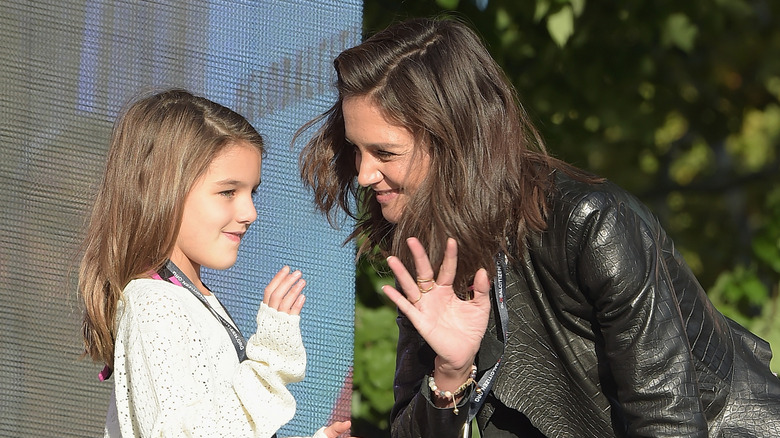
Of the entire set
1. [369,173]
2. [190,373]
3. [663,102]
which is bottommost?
[663,102]

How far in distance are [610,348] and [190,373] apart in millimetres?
809

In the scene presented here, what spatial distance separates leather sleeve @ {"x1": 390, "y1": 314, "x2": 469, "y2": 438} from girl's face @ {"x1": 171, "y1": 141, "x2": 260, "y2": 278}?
0.48 meters

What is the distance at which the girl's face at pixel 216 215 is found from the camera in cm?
235

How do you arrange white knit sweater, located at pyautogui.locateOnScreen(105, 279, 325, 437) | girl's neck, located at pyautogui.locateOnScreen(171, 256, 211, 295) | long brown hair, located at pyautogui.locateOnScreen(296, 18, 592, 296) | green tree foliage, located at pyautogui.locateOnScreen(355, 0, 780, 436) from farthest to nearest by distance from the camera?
green tree foliage, located at pyautogui.locateOnScreen(355, 0, 780, 436) < girl's neck, located at pyautogui.locateOnScreen(171, 256, 211, 295) < long brown hair, located at pyautogui.locateOnScreen(296, 18, 592, 296) < white knit sweater, located at pyautogui.locateOnScreen(105, 279, 325, 437)

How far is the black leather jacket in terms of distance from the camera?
2.15m

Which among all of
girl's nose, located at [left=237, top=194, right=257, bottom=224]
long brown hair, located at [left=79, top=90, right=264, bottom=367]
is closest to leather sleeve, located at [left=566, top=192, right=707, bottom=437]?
girl's nose, located at [left=237, top=194, right=257, bottom=224]

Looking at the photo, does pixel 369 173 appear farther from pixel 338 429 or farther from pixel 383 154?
pixel 338 429

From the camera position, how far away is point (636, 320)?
2.15 meters

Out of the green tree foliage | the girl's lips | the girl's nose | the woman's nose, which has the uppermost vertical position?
the woman's nose

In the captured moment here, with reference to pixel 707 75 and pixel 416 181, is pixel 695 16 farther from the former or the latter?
pixel 416 181

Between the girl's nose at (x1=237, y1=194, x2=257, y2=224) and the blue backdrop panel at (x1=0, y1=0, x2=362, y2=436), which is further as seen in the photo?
the blue backdrop panel at (x1=0, y1=0, x2=362, y2=436)

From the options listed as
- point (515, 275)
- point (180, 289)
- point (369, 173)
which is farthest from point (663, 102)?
point (180, 289)

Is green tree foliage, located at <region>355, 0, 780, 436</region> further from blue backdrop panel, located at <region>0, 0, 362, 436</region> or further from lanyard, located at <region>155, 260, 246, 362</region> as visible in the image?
lanyard, located at <region>155, 260, 246, 362</region>

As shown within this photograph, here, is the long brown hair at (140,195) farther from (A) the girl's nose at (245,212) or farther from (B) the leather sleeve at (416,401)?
(B) the leather sleeve at (416,401)
